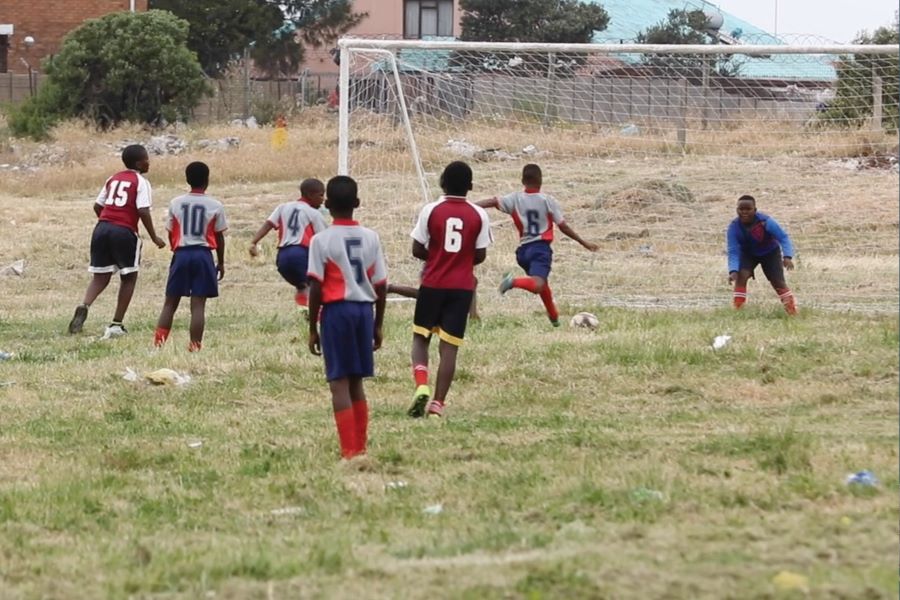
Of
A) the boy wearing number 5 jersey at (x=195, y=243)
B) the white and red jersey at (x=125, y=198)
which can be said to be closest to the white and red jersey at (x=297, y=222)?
the boy wearing number 5 jersey at (x=195, y=243)

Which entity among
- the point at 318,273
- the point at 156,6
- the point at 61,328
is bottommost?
the point at 61,328

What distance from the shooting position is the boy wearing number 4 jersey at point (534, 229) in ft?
44.9

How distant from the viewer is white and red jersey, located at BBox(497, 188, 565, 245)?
540 inches

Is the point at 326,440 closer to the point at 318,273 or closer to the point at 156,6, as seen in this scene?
the point at 318,273

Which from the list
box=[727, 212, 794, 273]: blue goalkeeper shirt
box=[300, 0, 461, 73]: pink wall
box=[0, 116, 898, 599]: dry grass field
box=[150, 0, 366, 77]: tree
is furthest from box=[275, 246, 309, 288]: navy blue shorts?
box=[300, 0, 461, 73]: pink wall

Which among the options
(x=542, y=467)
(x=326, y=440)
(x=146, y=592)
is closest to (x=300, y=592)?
(x=146, y=592)

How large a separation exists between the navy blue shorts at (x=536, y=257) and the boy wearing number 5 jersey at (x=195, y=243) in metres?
2.60

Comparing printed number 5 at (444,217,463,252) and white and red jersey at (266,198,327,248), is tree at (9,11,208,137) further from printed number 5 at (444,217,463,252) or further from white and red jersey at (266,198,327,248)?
printed number 5 at (444,217,463,252)

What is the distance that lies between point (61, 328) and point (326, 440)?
7325 millimetres

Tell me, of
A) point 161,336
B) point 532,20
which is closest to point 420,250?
point 161,336

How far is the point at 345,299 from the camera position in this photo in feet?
27.5

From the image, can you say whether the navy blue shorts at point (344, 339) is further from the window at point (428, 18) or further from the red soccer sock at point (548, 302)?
the window at point (428, 18)

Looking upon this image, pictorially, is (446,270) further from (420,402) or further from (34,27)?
(34,27)

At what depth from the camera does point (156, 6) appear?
52.9 meters
